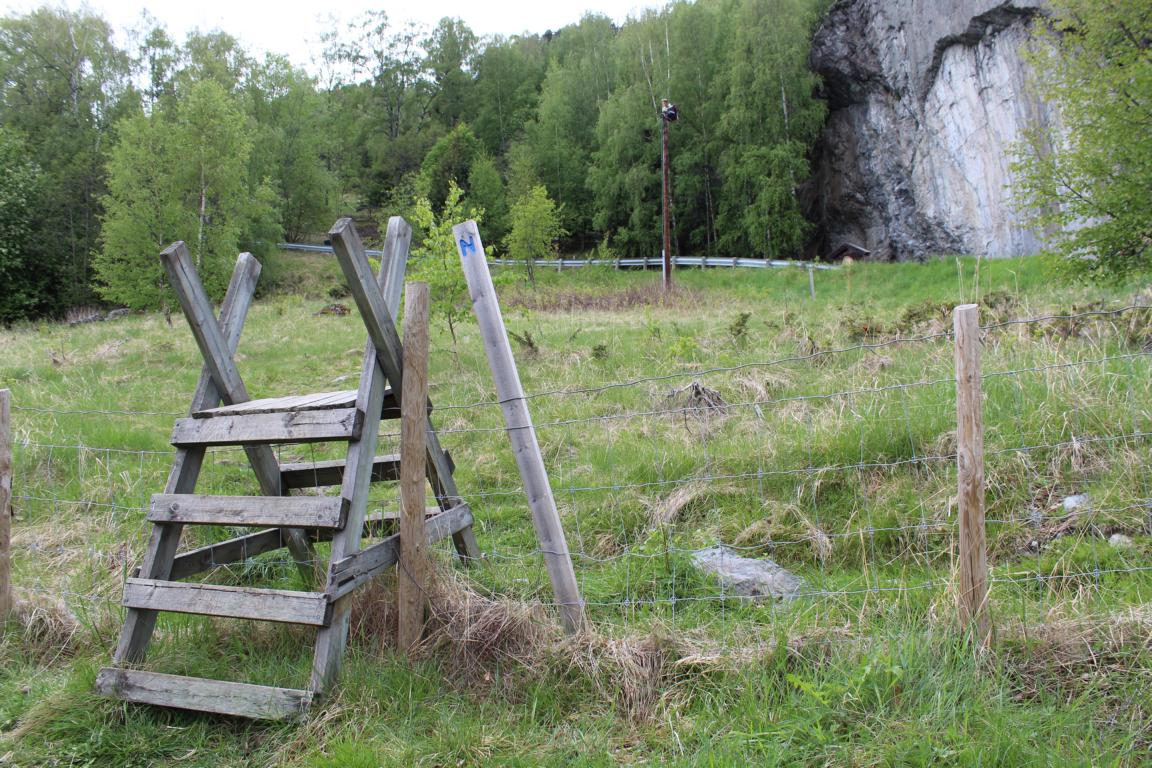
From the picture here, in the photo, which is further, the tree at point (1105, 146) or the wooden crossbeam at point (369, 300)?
the tree at point (1105, 146)

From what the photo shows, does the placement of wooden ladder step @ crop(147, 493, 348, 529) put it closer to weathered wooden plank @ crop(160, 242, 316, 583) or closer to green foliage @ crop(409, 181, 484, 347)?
weathered wooden plank @ crop(160, 242, 316, 583)

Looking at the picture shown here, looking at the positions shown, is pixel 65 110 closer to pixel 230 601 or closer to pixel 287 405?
pixel 287 405

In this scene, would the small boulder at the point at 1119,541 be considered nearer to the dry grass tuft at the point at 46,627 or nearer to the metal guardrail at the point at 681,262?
the dry grass tuft at the point at 46,627

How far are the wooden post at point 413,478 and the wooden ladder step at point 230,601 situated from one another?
397 mm

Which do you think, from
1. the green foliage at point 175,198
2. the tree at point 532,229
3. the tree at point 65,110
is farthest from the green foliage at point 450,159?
the green foliage at point 175,198

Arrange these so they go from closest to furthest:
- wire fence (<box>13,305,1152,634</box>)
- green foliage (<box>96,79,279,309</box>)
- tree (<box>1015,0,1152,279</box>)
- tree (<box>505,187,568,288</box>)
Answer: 1. wire fence (<box>13,305,1152,634</box>)
2. tree (<box>1015,0,1152,279</box>)
3. green foliage (<box>96,79,279,309</box>)
4. tree (<box>505,187,568,288</box>)

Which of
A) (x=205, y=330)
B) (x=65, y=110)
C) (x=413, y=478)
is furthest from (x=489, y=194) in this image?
(x=413, y=478)

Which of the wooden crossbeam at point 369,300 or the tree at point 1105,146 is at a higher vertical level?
the tree at point 1105,146

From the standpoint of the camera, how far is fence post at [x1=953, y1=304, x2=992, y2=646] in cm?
294

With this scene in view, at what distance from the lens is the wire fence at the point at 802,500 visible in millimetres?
3810

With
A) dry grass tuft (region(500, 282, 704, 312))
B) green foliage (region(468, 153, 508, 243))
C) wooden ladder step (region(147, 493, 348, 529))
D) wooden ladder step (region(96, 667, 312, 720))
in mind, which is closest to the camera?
wooden ladder step (region(96, 667, 312, 720))

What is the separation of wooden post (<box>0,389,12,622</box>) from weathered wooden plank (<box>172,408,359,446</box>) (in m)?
1.37

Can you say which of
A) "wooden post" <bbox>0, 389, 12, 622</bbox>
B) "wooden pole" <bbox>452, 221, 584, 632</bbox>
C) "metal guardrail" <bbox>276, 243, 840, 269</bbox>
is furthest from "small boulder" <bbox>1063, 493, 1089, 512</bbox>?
"metal guardrail" <bbox>276, 243, 840, 269</bbox>

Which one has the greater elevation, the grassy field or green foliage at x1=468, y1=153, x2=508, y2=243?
green foliage at x1=468, y1=153, x2=508, y2=243
